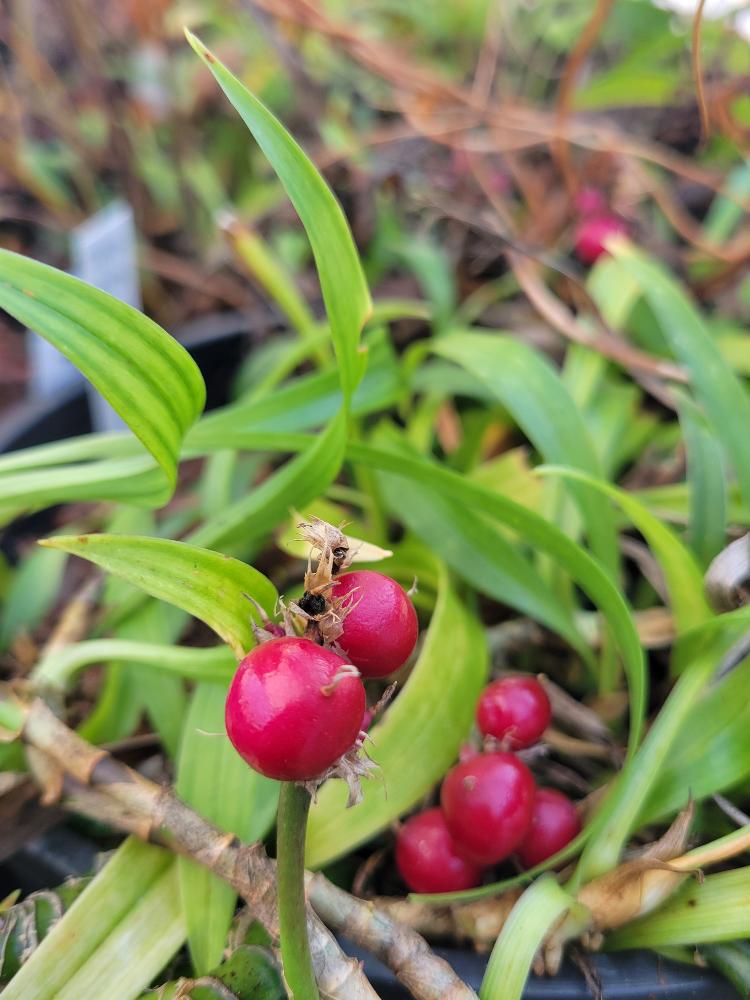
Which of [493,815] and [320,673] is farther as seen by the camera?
[493,815]

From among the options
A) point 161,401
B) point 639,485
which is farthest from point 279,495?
point 639,485

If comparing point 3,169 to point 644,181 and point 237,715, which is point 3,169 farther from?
point 237,715

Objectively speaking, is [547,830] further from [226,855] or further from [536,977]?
[226,855]

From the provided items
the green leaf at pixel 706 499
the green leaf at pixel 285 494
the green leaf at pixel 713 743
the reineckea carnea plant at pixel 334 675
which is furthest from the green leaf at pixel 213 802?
the green leaf at pixel 706 499

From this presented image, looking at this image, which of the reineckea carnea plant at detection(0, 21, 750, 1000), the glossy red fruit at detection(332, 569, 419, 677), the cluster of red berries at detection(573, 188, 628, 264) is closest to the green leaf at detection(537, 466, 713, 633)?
the reineckea carnea plant at detection(0, 21, 750, 1000)

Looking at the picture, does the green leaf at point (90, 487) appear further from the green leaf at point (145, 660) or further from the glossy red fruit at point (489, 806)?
the glossy red fruit at point (489, 806)

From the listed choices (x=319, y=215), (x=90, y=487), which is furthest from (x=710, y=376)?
(x=90, y=487)
